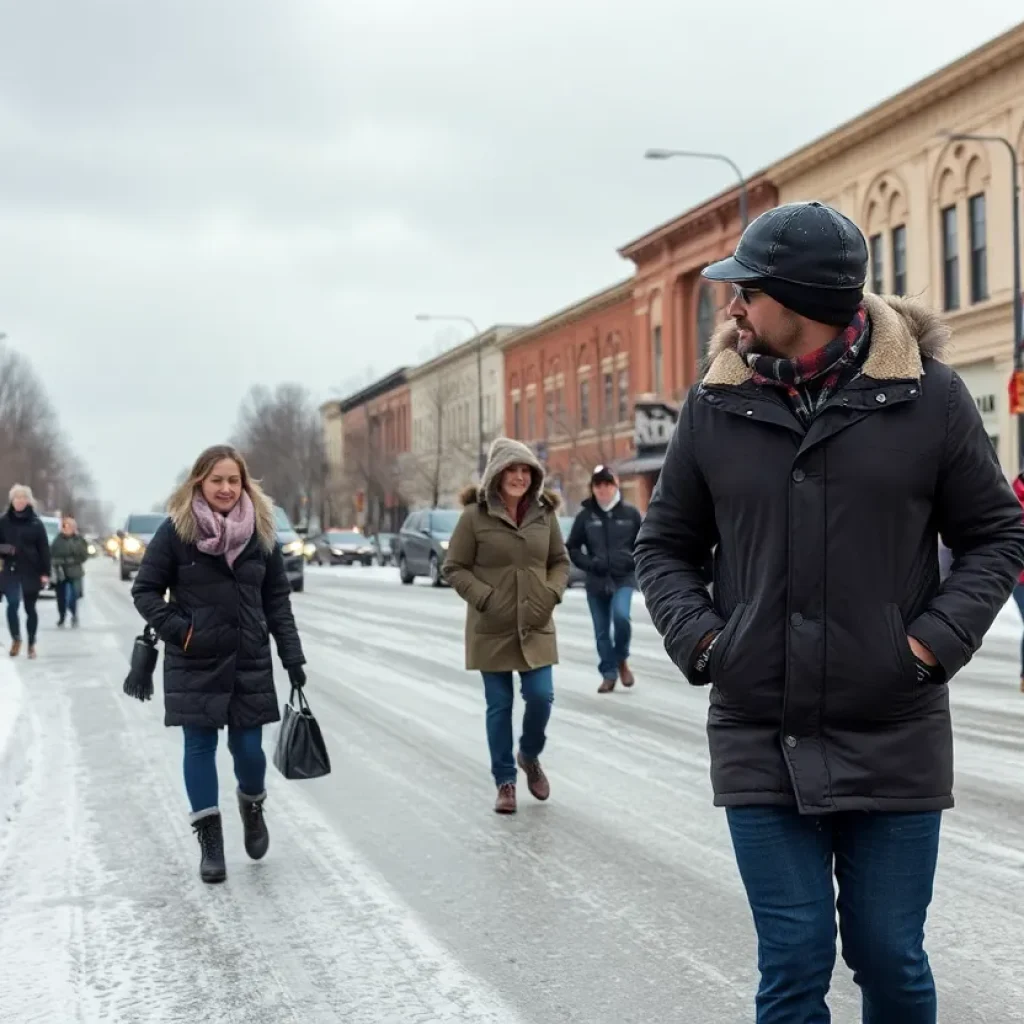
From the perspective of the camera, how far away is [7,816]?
26.8ft

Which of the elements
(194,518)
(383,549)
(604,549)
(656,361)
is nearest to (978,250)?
(656,361)

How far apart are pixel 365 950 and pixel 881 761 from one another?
Answer: 2807 mm

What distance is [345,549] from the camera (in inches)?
2491

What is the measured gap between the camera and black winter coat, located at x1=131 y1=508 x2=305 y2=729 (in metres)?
6.52

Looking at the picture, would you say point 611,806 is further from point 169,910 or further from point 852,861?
point 852,861

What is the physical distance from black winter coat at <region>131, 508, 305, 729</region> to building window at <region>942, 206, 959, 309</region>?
31.2 metres

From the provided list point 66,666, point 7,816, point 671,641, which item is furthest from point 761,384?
point 66,666

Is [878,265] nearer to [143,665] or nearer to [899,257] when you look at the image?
[899,257]

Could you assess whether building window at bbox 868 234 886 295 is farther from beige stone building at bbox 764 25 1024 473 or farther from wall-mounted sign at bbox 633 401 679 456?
wall-mounted sign at bbox 633 401 679 456

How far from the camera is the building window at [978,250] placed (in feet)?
113

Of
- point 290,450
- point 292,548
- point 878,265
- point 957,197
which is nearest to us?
point 292,548

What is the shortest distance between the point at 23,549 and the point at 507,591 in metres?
10.9

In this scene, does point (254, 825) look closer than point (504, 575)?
Yes

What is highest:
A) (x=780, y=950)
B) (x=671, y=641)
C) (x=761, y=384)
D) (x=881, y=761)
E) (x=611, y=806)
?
(x=761, y=384)
